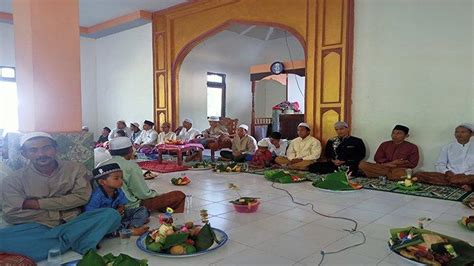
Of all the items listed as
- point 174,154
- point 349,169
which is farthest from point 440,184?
point 174,154

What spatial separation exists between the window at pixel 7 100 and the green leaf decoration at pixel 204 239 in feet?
25.7

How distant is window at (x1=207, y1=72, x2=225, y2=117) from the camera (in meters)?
10.3

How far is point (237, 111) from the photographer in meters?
11.1

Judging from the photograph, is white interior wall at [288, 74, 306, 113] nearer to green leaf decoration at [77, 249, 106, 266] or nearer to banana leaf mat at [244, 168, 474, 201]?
banana leaf mat at [244, 168, 474, 201]

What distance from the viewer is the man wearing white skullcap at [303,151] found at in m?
5.68

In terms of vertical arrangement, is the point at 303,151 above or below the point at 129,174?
below

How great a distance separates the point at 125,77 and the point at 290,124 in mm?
4511

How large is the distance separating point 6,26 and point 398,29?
8.63 meters

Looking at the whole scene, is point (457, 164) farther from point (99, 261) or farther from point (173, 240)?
point (99, 261)

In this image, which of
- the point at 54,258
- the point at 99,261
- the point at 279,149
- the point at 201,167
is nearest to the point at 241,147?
the point at 279,149

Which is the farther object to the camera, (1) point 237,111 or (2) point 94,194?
(1) point 237,111

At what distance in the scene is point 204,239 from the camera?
2.26 meters

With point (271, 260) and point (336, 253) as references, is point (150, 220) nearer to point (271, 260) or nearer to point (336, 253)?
point (271, 260)

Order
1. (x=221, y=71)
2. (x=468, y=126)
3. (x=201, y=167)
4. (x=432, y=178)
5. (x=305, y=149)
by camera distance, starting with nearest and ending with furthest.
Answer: (x=468, y=126)
(x=432, y=178)
(x=305, y=149)
(x=201, y=167)
(x=221, y=71)
